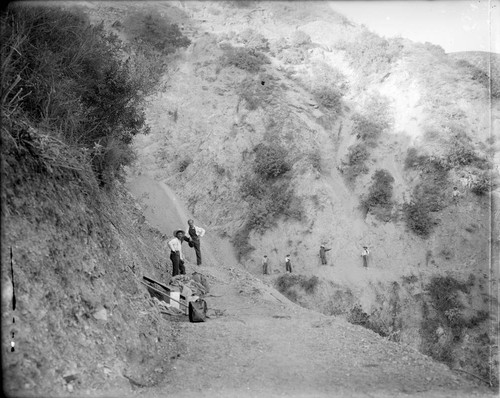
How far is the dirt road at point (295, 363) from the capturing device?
224 inches

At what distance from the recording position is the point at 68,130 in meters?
8.73

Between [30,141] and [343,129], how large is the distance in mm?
22048

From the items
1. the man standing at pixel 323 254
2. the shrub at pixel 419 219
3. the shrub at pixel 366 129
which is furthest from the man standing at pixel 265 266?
the shrub at pixel 366 129

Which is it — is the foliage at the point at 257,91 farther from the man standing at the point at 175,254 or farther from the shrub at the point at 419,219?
the man standing at the point at 175,254

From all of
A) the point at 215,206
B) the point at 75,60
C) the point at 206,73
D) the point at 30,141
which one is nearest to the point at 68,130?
the point at 75,60

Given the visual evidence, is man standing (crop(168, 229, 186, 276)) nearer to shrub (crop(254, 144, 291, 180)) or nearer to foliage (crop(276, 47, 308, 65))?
shrub (crop(254, 144, 291, 180))

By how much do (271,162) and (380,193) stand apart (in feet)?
19.2

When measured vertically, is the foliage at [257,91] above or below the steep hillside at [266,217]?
above

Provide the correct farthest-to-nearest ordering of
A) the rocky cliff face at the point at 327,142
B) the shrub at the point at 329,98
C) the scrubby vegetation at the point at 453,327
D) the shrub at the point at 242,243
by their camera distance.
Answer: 1. the shrub at the point at 329,98
2. the shrub at the point at 242,243
3. the rocky cliff face at the point at 327,142
4. the scrubby vegetation at the point at 453,327

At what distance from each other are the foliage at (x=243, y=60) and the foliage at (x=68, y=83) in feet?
52.8

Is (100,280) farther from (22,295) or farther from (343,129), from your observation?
(343,129)

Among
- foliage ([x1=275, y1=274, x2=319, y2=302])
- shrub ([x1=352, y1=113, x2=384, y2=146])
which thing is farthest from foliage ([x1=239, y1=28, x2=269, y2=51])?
foliage ([x1=275, y1=274, x2=319, y2=302])

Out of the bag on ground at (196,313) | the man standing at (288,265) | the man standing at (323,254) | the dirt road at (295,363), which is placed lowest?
the man standing at (288,265)

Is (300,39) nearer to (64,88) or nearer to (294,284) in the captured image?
(294,284)
